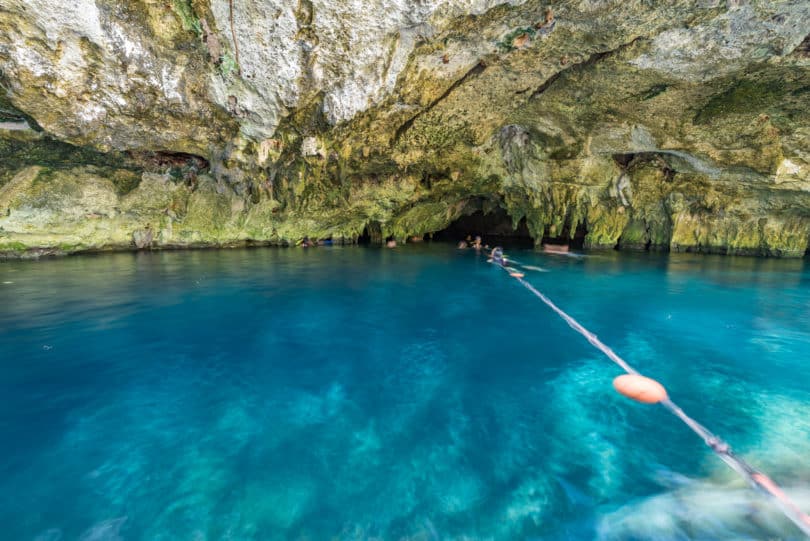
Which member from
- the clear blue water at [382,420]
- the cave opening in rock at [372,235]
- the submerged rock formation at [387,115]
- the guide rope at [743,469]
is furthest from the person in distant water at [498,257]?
the guide rope at [743,469]

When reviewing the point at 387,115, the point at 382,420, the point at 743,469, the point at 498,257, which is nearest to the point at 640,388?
the point at 743,469

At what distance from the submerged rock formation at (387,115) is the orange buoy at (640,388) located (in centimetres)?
789

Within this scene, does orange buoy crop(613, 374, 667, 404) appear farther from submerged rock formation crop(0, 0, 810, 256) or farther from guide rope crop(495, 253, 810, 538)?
submerged rock formation crop(0, 0, 810, 256)

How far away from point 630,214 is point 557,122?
34.6ft

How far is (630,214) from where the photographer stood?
21.2m

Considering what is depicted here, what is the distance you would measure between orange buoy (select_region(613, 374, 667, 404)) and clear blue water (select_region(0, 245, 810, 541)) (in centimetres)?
19

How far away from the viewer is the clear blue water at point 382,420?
2.90m

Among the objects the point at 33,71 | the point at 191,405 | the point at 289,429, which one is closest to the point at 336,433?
the point at 289,429

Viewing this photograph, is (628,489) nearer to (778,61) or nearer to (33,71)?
(778,61)

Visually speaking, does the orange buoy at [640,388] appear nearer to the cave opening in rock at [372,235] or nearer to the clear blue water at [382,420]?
the clear blue water at [382,420]

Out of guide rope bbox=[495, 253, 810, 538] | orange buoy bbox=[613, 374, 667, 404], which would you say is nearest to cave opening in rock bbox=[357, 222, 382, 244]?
orange buoy bbox=[613, 374, 667, 404]

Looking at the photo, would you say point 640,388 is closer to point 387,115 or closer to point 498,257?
point 387,115

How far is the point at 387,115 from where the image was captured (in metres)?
11.8

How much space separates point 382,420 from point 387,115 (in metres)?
10.2
